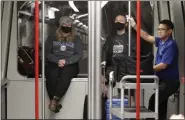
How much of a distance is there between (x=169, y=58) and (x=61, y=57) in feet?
5.13

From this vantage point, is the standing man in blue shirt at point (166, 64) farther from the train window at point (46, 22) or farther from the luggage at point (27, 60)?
the luggage at point (27, 60)

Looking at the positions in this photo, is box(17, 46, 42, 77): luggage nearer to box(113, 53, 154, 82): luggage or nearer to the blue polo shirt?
box(113, 53, 154, 82): luggage

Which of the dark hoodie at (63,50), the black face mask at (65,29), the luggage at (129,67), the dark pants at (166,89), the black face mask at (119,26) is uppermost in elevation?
the black face mask at (119,26)

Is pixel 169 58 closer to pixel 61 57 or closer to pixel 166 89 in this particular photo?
pixel 166 89

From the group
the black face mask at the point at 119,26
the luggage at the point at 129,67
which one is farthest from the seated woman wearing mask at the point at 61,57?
the luggage at the point at 129,67

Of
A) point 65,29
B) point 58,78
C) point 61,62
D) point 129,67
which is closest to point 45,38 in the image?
point 65,29

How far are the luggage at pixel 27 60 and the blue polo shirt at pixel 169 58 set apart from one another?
179cm

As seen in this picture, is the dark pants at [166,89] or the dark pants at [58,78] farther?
the dark pants at [58,78]

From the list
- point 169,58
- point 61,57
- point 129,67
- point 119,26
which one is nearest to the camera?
point 129,67

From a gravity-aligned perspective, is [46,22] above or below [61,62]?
above

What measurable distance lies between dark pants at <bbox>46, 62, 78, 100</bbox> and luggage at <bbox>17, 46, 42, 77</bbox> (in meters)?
0.24

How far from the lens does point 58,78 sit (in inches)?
214

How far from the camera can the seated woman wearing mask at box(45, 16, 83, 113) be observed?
17.7ft

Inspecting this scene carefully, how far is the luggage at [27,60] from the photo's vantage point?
18.1 ft
